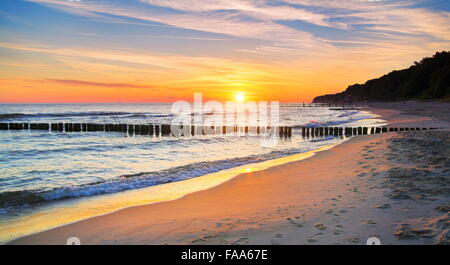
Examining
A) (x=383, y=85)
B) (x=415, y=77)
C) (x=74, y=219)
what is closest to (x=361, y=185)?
(x=74, y=219)

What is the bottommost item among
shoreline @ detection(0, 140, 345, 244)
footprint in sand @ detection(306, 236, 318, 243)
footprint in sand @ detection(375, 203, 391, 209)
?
shoreline @ detection(0, 140, 345, 244)

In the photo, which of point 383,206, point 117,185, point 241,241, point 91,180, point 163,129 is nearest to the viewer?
point 241,241

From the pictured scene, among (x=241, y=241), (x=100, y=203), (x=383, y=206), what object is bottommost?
(x=100, y=203)

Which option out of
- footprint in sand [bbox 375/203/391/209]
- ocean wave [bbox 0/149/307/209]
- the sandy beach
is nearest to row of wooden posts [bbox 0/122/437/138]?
ocean wave [bbox 0/149/307/209]

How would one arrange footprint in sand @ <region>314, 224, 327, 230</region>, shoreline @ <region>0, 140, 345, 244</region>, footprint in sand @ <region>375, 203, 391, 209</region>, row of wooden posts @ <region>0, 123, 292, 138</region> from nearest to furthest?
1. footprint in sand @ <region>314, 224, 327, 230</region>
2. footprint in sand @ <region>375, 203, 391, 209</region>
3. shoreline @ <region>0, 140, 345, 244</region>
4. row of wooden posts @ <region>0, 123, 292, 138</region>

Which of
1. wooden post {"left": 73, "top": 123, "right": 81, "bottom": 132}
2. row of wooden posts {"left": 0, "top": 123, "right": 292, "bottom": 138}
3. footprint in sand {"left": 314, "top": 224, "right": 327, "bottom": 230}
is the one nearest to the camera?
footprint in sand {"left": 314, "top": 224, "right": 327, "bottom": 230}

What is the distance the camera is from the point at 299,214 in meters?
5.02

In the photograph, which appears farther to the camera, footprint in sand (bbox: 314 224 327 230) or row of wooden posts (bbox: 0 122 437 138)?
row of wooden posts (bbox: 0 122 437 138)

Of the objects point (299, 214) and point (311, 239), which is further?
point (299, 214)

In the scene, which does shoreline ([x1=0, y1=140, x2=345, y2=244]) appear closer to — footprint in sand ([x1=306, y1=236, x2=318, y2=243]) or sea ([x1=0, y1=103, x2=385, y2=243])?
sea ([x1=0, y1=103, x2=385, y2=243])

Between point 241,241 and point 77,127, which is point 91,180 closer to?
point 241,241

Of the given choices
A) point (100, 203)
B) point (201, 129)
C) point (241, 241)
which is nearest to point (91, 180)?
point (100, 203)

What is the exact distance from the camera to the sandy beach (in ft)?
13.3

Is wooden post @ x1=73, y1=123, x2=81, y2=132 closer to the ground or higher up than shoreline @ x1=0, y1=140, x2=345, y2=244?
higher up
